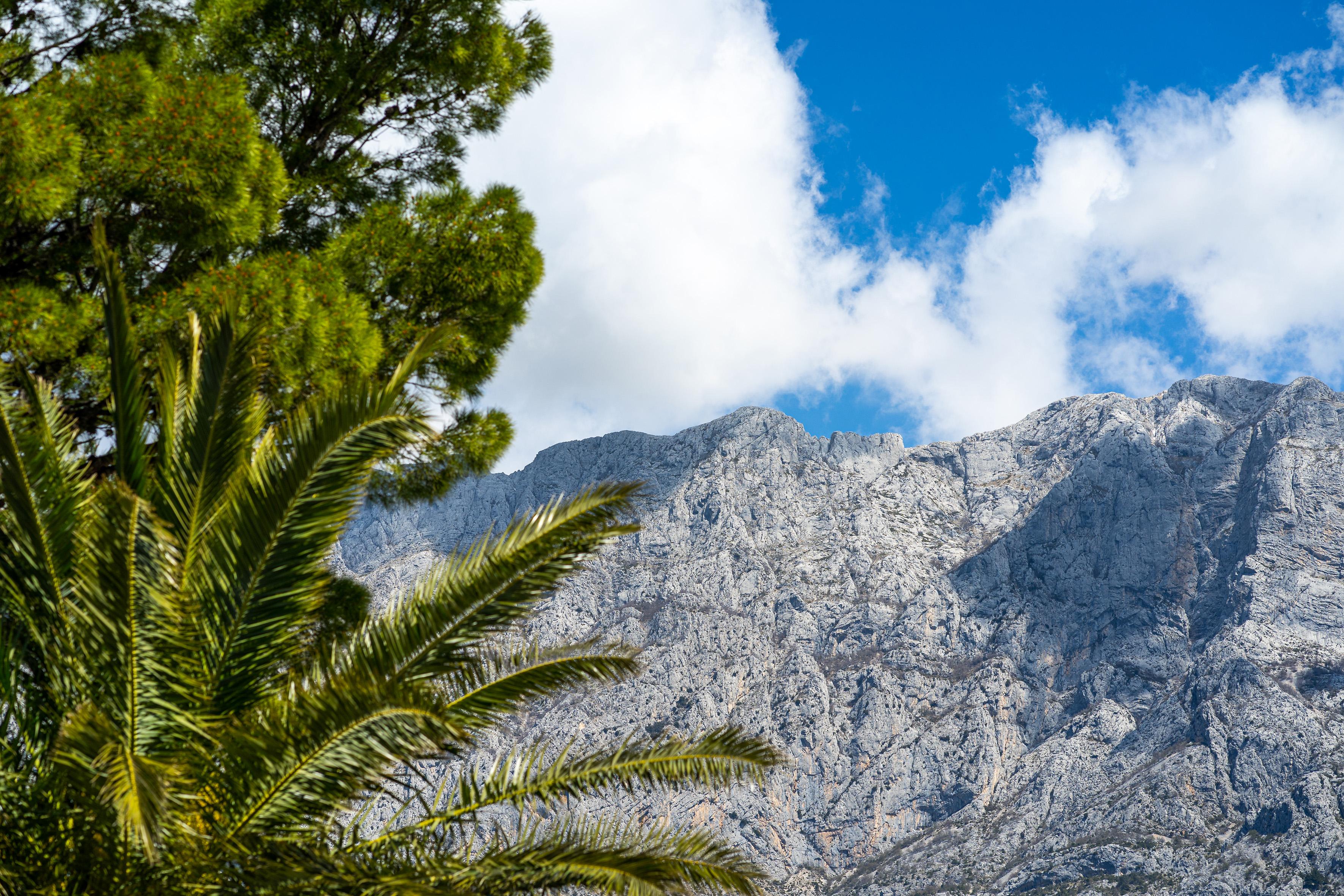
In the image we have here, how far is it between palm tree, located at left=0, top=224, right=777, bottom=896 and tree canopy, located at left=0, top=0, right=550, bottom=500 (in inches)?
33.9

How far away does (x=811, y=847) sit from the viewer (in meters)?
155

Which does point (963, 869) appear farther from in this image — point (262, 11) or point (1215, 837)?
point (262, 11)

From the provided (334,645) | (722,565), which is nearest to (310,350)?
(334,645)

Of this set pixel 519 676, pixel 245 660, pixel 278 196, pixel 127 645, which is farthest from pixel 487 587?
pixel 278 196

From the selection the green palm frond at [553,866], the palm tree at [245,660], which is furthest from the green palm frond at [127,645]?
the green palm frond at [553,866]

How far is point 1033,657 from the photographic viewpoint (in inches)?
6545

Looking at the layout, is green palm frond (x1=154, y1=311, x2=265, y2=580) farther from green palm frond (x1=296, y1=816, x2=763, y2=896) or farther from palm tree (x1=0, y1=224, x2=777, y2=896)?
green palm frond (x1=296, y1=816, x2=763, y2=896)

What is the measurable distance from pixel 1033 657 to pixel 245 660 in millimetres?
176138

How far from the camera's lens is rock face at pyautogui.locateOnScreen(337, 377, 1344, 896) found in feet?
413

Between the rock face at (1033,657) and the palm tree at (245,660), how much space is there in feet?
419

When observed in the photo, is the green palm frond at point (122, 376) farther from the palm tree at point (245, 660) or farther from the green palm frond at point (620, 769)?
the green palm frond at point (620, 769)

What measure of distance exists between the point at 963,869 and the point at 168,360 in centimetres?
15083

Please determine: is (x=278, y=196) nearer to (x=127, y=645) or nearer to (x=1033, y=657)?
(x=127, y=645)

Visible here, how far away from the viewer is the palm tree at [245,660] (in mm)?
4996
